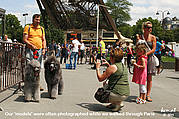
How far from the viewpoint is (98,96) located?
4895 mm

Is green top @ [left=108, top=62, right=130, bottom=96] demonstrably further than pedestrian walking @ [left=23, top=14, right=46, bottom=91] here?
No

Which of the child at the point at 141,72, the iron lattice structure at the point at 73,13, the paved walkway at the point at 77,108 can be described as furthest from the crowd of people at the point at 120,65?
the iron lattice structure at the point at 73,13

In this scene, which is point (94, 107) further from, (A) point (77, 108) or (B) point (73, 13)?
(B) point (73, 13)

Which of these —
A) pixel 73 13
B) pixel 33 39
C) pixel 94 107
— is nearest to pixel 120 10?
pixel 73 13

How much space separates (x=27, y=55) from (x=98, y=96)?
264 centimetres

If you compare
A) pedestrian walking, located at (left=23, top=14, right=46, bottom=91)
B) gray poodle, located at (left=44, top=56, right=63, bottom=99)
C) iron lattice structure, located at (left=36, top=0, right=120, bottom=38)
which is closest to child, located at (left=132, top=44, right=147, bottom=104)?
gray poodle, located at (left=44, top=56, right=63, bottom=99)

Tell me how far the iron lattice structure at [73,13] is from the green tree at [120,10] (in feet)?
113

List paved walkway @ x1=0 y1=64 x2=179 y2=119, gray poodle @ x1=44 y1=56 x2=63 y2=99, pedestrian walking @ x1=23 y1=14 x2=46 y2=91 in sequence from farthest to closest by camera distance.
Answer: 1. pedestrian walking @ x1=23 y1=14 x2=46 y2=91
2. gray poodle @ x1=44 y1=56 x2=63 y2=99
3. paved walkway @ x1=0 y1=64 x2=179 y2=119

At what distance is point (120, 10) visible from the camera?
80.2 metres

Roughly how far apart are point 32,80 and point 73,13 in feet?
112

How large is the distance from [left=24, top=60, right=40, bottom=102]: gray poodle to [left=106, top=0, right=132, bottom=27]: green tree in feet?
250

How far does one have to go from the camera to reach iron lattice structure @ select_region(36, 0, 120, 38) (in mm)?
33750

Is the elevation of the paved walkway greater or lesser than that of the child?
lesser

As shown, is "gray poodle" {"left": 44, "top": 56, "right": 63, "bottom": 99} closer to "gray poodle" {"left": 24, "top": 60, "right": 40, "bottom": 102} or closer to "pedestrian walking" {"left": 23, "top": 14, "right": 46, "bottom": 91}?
"gray poodle" {"left": 24, "top": 60, "right": 40, "bottom": 102}
